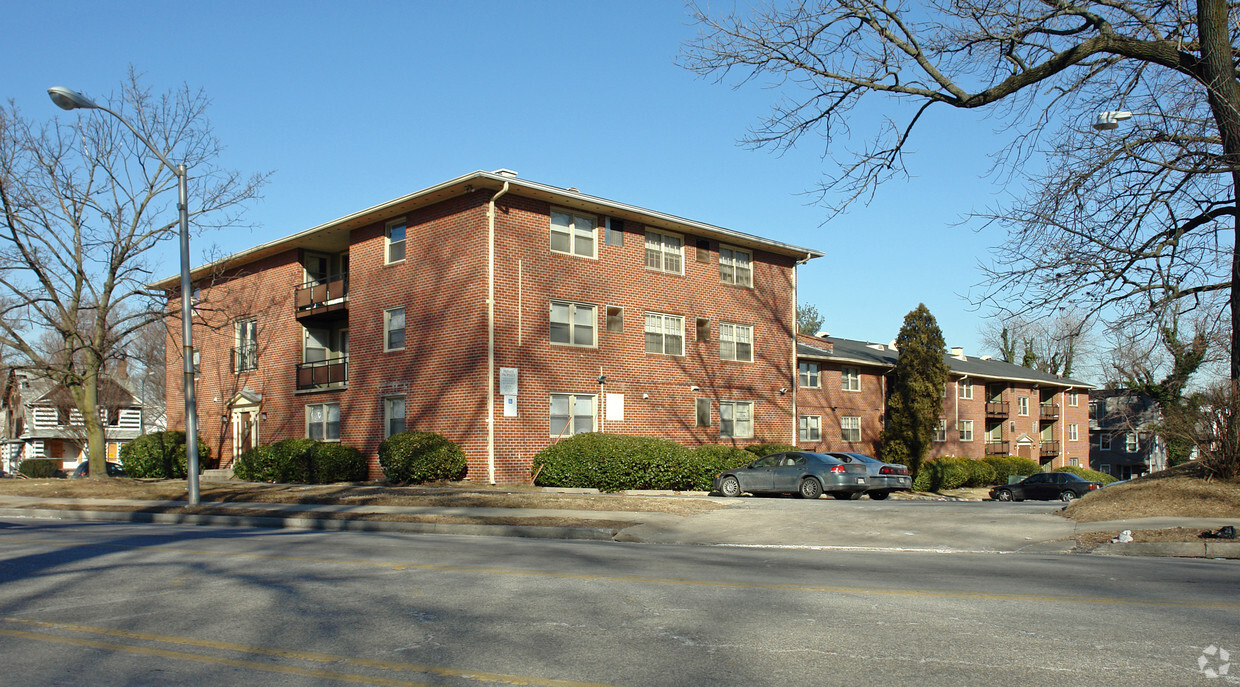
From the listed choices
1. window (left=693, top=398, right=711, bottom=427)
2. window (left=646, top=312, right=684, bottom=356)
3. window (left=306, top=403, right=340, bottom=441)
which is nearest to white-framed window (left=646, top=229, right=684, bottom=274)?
window (left=646, top=312, right=684, bottom=356)

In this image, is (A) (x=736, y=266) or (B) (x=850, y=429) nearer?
(A) (x=736, y=266)

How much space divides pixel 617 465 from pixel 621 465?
0.11 m

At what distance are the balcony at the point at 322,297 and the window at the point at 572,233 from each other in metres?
7.86

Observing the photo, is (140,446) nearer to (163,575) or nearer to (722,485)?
(722,485)

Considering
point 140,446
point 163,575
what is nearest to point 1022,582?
point 163,575

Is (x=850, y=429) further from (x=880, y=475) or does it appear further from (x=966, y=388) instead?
(x=880, y=475)

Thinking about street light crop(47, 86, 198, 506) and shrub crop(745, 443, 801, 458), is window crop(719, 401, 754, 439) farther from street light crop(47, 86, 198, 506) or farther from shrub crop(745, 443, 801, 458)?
street light crop(47, 86, 198, 506)

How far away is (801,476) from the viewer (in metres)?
22.5

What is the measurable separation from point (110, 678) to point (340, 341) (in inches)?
1132

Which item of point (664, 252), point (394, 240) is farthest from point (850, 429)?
point (394, 240)

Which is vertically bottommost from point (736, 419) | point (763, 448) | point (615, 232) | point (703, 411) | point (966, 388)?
point (763, 448)

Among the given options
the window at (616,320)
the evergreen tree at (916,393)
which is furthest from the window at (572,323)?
the evergreen tree at (916,393)

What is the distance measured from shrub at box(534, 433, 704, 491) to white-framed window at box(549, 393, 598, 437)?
3.35 feet

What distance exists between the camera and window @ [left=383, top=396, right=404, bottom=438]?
27.6 meters
